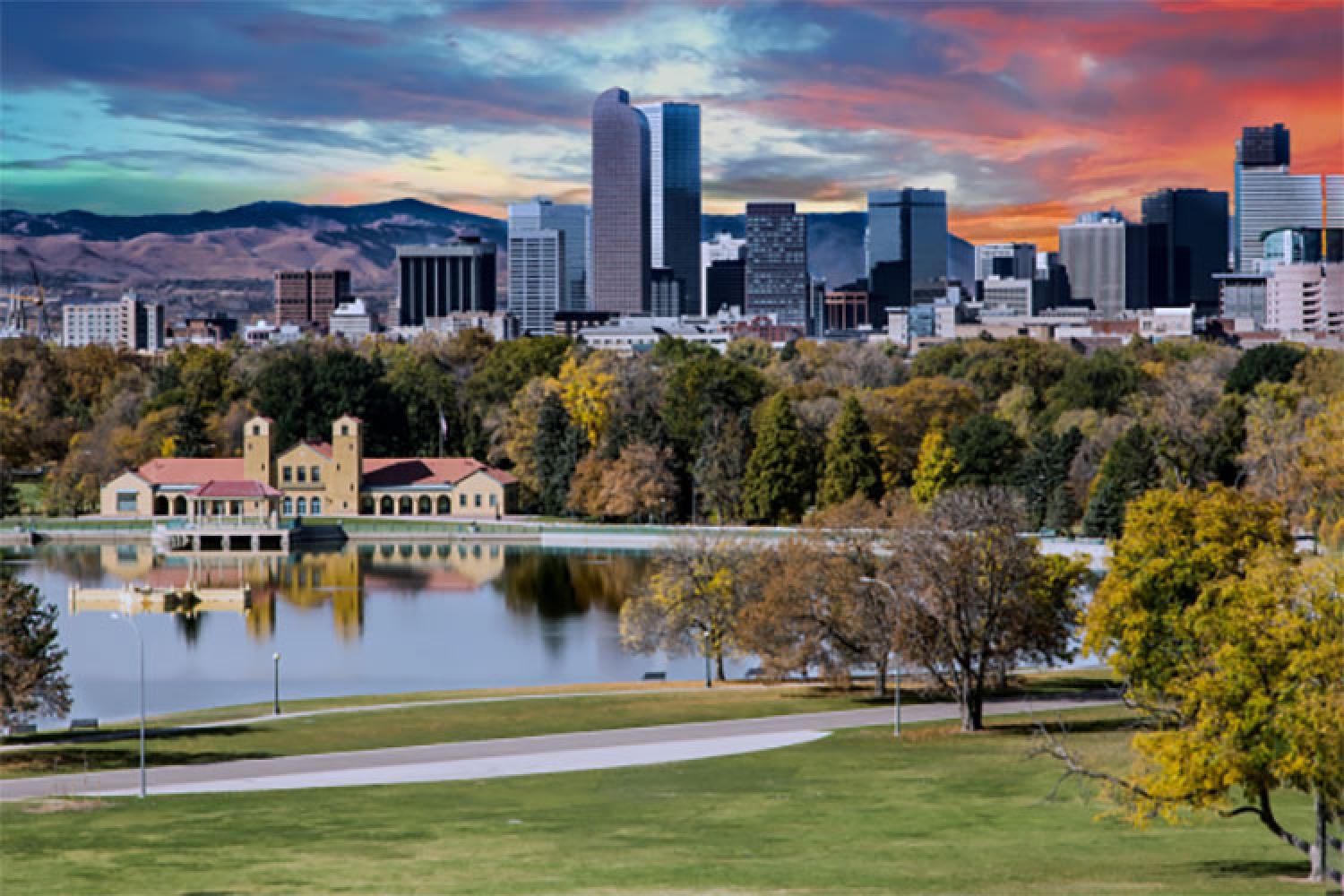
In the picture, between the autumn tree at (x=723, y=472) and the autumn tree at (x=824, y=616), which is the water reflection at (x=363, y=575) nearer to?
the autumn tree at (x=723, y=472)

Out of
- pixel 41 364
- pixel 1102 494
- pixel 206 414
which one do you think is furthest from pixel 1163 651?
pixel 41 364

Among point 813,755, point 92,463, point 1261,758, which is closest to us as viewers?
point 1261,758

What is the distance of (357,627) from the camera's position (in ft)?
210

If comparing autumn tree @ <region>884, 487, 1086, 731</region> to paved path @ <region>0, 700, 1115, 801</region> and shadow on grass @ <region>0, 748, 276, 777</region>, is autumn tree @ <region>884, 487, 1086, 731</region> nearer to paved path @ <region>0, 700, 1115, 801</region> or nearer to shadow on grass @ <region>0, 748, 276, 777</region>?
paved path @ <region>0, 700, 1115, 801</region>

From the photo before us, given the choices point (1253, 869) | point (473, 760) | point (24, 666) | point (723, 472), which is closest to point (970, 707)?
point (473, 760)

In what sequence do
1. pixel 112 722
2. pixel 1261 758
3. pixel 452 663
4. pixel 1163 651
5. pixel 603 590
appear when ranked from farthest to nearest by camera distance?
pixel 603 590, pixel 452 663, pixel 112 722, pixel 1163 651, pixel 1261 758

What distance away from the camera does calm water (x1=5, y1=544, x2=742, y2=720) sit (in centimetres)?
5119

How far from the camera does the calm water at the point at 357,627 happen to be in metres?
51.2

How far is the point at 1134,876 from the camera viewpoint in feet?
76.1

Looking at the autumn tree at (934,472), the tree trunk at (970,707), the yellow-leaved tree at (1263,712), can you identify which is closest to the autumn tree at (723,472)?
the autumn tree at (934,472)

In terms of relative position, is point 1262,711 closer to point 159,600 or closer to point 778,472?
point 159,600

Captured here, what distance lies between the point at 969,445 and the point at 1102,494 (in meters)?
11.2

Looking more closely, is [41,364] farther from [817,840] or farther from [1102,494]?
[817,840]

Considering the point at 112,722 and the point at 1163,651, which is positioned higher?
the point at 1163,651
